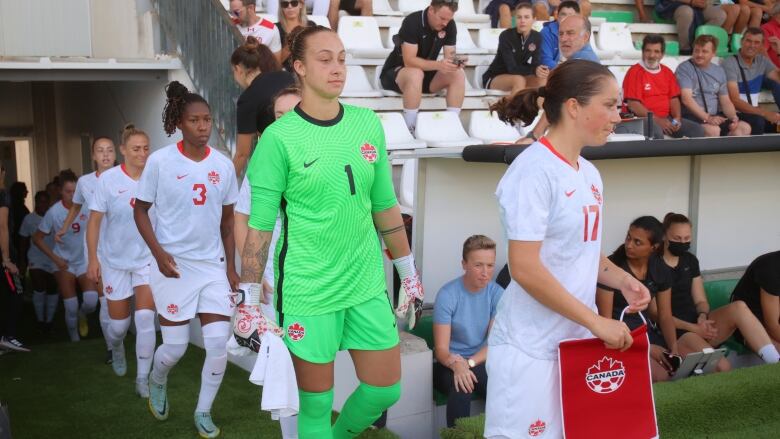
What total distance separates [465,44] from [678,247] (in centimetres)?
473

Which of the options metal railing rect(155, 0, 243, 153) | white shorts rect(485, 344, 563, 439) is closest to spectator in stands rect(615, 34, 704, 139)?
metal railing rect(155, 0, 243, 153)

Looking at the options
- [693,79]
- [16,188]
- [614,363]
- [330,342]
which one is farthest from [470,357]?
[16,188]

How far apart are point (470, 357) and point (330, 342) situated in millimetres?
2019

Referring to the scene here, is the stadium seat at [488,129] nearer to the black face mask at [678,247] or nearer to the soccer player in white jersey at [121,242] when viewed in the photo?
the black face mask at [678,247]

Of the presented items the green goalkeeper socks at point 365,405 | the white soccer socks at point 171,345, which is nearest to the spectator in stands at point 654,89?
the white soccer socks at point 171,345

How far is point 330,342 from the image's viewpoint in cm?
370

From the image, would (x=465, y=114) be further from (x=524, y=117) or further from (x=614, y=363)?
(x=614, y=363)

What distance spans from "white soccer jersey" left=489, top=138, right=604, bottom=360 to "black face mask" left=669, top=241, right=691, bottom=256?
12.1 feet

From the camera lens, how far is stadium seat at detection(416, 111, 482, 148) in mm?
8633

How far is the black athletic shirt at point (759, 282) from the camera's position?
6414mm

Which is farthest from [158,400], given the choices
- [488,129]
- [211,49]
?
[488,129]

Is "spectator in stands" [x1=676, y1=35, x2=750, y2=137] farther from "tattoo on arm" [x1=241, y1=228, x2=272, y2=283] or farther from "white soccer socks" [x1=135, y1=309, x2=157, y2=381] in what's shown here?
"tattoo on arm" [x1=241, y1=228, x2=272, y2=283]

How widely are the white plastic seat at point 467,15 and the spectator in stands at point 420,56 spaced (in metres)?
2.44

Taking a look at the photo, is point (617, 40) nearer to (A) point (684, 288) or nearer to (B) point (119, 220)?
(A) point (684, 288)
